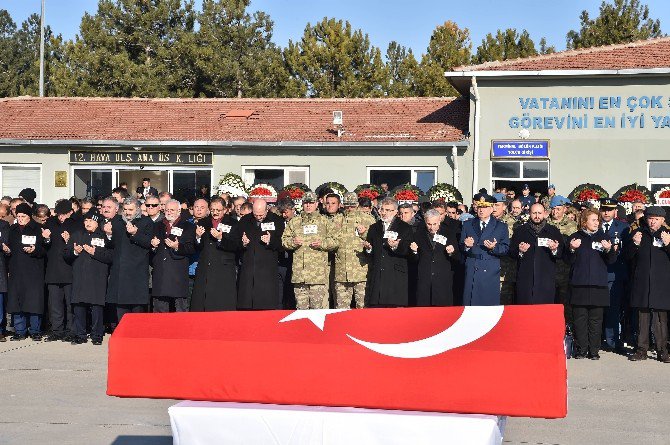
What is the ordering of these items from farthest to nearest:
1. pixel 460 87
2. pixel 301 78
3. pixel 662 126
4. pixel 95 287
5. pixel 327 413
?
pixel 301 78 → pixel 460 87 → pixel 662 126 → pixel 95 287 → pixel 327 413

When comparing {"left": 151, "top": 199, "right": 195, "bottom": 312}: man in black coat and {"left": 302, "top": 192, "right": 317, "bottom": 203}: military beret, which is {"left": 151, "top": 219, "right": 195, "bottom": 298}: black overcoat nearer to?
{"left": 151, "top": 199, "right": 195, "bottom": 312}: man in black coat

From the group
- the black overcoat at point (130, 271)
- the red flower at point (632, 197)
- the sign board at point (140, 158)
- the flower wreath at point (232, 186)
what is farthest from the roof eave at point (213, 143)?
the black overcoat at point (130, 271)

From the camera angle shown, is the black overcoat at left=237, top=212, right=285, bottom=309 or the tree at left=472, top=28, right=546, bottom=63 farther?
the tree at left=472, top=28, right=546, bottom=63

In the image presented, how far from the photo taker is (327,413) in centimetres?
594

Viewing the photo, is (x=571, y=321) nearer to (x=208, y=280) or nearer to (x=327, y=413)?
(x=208, y=280)

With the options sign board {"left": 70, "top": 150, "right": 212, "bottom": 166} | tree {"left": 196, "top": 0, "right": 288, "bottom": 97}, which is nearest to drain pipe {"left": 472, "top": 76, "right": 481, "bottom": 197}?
sign board {"left": 70, "top": 150, "right": 212, "bottom": 166}

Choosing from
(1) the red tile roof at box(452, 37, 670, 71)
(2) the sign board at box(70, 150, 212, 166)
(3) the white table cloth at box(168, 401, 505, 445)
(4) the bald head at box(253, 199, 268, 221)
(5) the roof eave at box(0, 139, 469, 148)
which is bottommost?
(3) the white table cloth at box(168, 401, 505, 445)

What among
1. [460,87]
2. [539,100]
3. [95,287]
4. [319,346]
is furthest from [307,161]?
[319,346]

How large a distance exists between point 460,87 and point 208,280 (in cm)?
1610

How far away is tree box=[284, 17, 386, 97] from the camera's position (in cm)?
4831

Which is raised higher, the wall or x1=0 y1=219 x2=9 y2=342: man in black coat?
the wall

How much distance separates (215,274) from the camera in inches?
502

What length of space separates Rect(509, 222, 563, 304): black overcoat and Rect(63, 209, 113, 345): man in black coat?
5.03 metres

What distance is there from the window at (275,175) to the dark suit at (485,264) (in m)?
15.7
